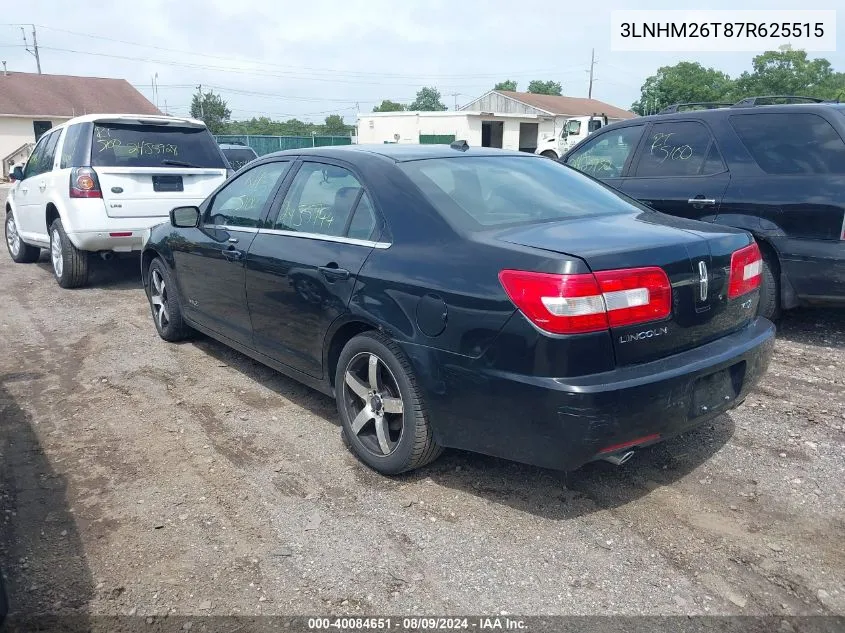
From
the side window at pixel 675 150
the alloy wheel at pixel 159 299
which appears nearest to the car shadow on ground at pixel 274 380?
the alloy wheel at pixel 159 299

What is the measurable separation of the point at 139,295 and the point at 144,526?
5.12 meters

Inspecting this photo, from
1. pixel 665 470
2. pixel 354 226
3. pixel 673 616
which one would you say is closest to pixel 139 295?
pixel 354 226

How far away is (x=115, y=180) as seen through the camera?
732 cm

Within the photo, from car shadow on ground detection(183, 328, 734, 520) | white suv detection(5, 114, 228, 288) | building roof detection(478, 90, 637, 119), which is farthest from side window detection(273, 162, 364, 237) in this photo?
building roof detection(478, 90, 637, 119)

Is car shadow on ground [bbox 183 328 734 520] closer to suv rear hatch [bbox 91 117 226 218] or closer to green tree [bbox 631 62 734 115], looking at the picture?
suv rear hatch [bbox 91 117 226 218]

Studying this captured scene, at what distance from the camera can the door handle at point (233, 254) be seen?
14.5 ft

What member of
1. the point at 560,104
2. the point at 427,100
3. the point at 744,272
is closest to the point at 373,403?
the point at 744,272

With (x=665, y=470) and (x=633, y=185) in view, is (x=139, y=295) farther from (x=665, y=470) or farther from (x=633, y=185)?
(x=665, y=470)

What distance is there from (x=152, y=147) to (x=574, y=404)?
644 centimetres

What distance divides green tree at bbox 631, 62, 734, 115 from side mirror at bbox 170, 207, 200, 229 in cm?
6521

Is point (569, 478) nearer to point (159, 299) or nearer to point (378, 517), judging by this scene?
point (378, 517)

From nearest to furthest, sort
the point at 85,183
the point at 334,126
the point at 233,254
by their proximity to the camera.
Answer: the point at 233,254 → the point at 85,183 → the point at 334,126

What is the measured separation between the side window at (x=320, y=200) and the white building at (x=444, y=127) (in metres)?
35.6

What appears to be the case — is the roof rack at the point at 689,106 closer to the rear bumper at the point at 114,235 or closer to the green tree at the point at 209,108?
the rear bumper at the point at 114,235
